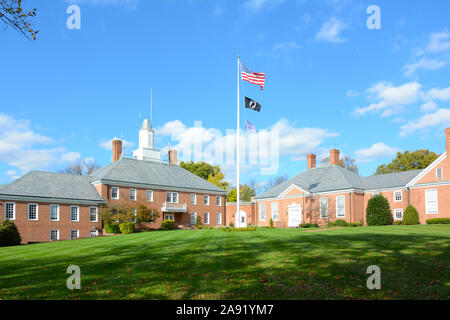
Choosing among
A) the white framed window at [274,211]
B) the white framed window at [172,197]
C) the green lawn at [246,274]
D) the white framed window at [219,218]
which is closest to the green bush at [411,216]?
the white framed window at [274,211]

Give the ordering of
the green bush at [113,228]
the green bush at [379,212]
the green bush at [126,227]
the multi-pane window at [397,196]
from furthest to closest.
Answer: the multi-pane window at [397,196] → the green bush at [113,228] → the green bush at [379,212] → the green bush at [126,227]

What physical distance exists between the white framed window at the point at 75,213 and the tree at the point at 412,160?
46685 mm

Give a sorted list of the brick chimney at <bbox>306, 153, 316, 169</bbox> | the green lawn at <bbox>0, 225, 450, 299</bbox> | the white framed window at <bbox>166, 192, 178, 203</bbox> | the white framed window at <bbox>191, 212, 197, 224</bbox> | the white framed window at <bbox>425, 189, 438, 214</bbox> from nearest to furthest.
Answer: the green lawn at <bbox>0, 225, 450, 299</bbox> → the white framed window at <bbox>425, 189, 438, 214</bbox> → the white framed window at <bbox>166, 192, 178, 203</bbox> → the white framed window at <bbox>191, 212, 197, 224</bbox> → the brick chimney at <bbox>306, 153, 316, 169</bbox>

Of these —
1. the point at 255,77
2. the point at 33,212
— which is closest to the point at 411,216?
the point at 255,77

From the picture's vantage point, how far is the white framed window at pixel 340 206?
146ft

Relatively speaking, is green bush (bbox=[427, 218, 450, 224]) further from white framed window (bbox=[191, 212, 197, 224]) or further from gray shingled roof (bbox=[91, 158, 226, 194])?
white framed window (bbox=[191, 212, 197, 224])

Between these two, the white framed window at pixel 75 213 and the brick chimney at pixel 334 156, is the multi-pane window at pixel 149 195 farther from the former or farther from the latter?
the brick chimney at pixel 334 156

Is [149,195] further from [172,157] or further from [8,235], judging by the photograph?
[8,235]

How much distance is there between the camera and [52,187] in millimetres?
42062

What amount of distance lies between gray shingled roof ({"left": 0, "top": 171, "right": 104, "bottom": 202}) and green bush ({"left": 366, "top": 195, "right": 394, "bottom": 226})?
94.0 ft

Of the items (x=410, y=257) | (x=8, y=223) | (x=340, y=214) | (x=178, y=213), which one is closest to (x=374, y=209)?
(x=340, y=214)

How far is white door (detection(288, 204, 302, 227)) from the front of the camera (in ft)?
158

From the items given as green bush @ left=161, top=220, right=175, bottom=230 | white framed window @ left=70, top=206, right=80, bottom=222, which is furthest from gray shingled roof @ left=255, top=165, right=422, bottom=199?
white framed window @ left=70, top=206, right=80, bottom=222
